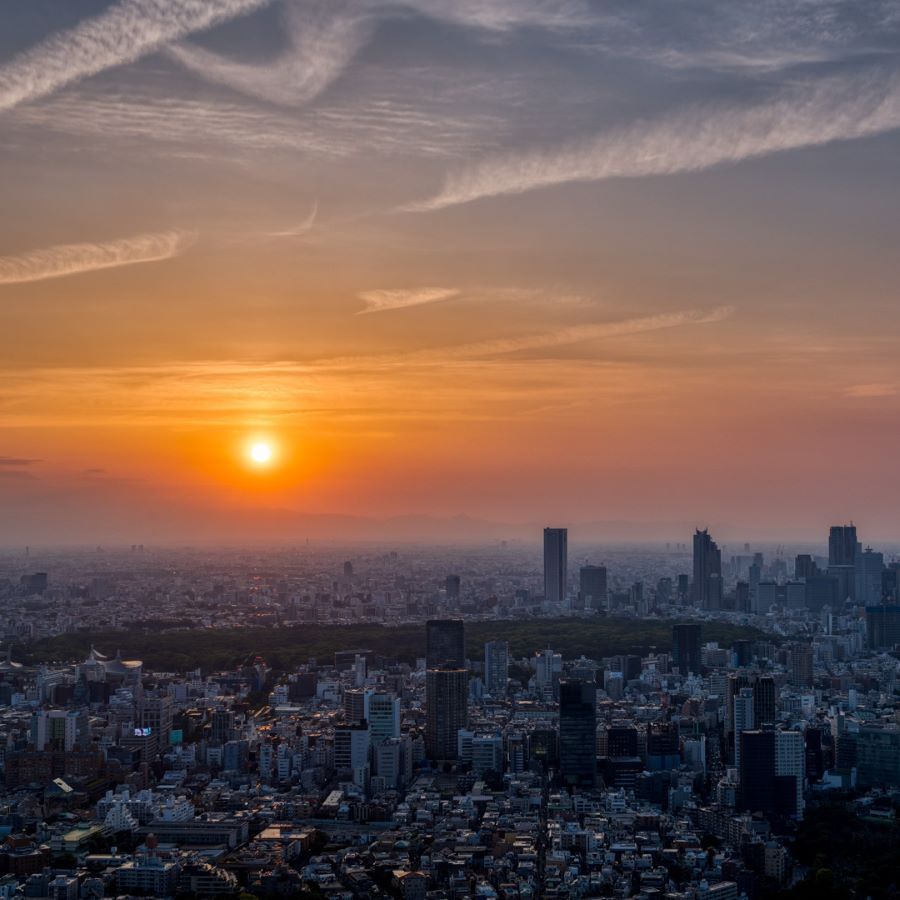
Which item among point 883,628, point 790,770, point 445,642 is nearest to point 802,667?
point 445,642

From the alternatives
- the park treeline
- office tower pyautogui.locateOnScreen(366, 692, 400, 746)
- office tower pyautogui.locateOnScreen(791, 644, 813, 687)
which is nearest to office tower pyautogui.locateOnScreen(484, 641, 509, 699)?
the park treeline

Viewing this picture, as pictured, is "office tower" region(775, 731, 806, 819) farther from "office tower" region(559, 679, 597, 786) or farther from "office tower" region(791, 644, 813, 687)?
"office tower" region(791, 644, 813, 687)

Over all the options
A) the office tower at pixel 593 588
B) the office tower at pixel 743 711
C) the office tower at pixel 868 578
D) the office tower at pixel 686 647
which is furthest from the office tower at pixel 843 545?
the office tower at pixel 743 711

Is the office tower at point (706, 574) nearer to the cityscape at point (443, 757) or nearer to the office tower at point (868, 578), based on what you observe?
the office tower at point (868, 578)

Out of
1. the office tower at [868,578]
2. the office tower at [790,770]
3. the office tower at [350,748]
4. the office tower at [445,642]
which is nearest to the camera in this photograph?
the office tower at [790,770]

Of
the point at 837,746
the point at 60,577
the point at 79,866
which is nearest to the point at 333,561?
the point at 60,577
